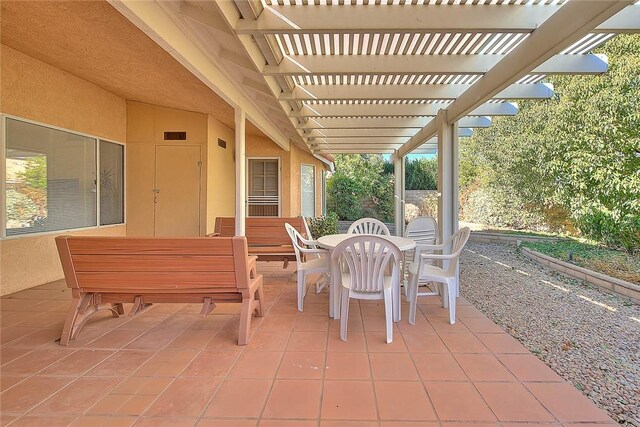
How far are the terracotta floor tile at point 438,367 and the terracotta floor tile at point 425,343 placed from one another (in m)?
0.08

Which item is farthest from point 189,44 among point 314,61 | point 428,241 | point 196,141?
point 428,241

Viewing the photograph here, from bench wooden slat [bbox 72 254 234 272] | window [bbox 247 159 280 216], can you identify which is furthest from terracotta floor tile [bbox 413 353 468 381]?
window [bbox 247 159 280 216]

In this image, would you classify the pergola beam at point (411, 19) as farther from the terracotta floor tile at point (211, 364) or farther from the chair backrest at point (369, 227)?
the chair backrest at point (369, 227)

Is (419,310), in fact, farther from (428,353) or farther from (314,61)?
(314,61)

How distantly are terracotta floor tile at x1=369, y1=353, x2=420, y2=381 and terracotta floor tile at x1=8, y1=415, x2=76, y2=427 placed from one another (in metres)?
1.76

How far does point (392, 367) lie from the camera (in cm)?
235

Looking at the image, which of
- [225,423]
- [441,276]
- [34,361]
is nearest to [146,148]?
[34,361]

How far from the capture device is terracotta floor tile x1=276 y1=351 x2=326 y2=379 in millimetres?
2254

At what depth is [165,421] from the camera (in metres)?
1.79

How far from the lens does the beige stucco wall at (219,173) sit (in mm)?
6473

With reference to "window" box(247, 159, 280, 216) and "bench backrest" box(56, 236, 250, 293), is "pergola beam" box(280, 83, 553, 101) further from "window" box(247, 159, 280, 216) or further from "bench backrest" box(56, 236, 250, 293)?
"window" box(247, 159, 280, 216)

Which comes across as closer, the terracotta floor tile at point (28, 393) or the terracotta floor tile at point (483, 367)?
the terracotta floor tile at point (28, 393)

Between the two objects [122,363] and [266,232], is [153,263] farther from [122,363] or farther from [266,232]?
[266,232]

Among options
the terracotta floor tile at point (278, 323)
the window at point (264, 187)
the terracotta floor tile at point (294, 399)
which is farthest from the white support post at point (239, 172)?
the window at point (264, 187)
